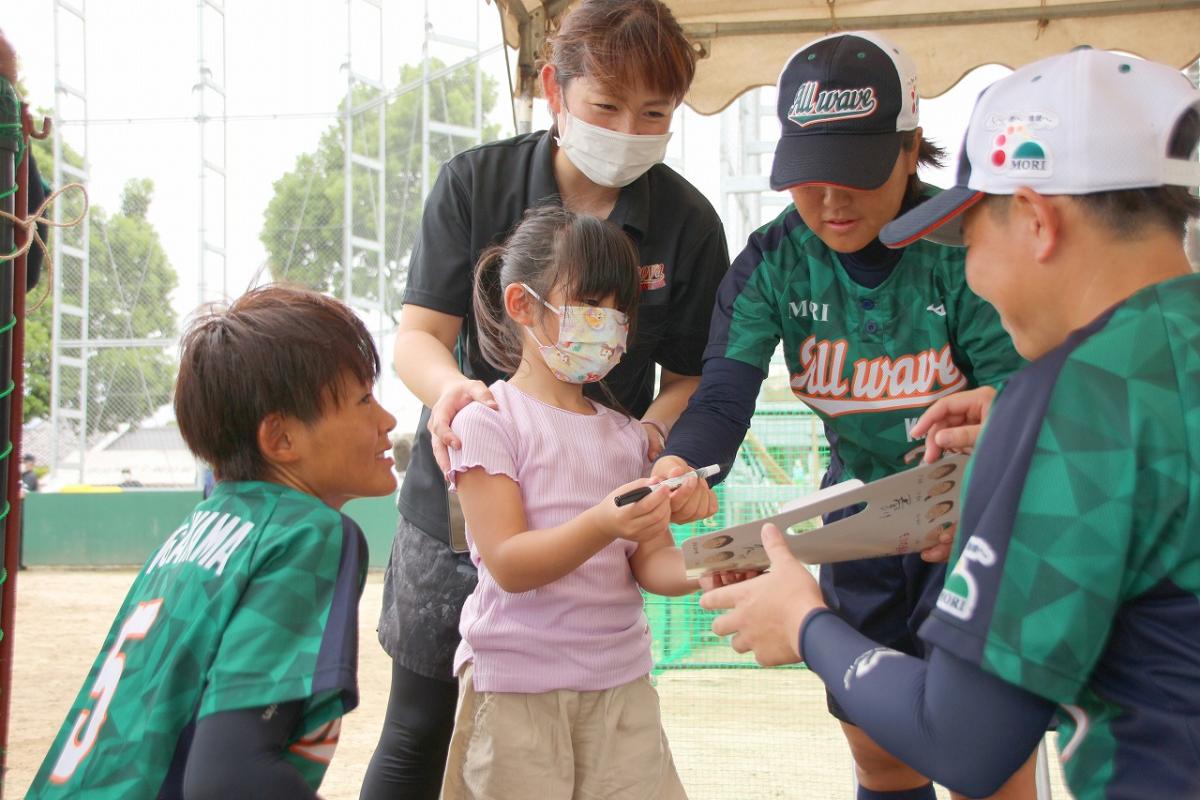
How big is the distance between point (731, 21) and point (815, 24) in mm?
300

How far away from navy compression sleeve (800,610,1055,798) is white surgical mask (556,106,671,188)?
54.2 inches

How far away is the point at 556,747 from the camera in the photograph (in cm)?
199

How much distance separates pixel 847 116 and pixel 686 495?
771mm

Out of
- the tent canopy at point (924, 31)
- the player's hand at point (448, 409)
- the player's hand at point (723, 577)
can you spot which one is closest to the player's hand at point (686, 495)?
the player's hand at point (723, 577)

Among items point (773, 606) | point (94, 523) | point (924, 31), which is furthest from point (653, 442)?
point (94, 523)

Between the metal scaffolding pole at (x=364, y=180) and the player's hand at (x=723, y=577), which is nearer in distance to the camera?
the player's hand at (x=723, y=577)

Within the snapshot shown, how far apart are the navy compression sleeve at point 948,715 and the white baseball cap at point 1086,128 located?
531 millimetres

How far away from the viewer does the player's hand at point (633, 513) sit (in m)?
1.84

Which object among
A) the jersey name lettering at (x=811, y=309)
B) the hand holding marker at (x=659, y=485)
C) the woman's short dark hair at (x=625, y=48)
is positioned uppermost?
the woman's short dark hair at (x=625, y=48)

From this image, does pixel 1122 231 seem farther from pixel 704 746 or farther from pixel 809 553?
pixel 704 746

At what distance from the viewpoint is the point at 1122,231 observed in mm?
1224

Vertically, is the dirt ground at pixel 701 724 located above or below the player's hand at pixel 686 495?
below

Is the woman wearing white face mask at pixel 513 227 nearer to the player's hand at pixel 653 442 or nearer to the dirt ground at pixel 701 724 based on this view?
the player's hand at pixel 653 442

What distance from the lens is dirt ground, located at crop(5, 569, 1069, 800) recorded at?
16.2ft
